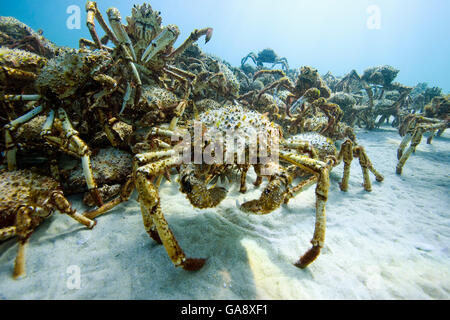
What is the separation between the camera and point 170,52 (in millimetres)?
4199

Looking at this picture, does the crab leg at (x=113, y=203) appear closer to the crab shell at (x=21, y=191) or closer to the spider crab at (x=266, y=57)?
the crab shell at (x=21, y=191)

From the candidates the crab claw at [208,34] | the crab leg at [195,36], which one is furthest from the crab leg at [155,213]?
the crab claw at [208,34]

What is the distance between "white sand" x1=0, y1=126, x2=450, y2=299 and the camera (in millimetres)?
1504

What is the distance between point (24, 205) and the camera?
179cm

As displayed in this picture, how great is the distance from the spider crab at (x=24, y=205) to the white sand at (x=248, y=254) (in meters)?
0.16

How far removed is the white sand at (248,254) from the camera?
1.50 meters

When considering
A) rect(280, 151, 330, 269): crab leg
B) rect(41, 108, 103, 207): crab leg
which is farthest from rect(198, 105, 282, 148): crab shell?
rect(41, 108, 103, 207): crab leg

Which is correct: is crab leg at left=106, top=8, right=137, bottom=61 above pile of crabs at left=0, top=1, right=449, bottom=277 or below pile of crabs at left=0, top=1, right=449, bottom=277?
above

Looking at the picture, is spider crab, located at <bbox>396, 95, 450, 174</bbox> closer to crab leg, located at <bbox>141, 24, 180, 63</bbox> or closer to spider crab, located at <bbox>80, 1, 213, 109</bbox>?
spider crab, located at <bbox>80, 1, 213, 109</bbox>

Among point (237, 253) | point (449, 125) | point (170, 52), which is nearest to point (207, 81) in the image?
point (170, 52)

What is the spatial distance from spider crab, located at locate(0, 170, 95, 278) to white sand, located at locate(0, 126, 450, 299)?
16 cm
